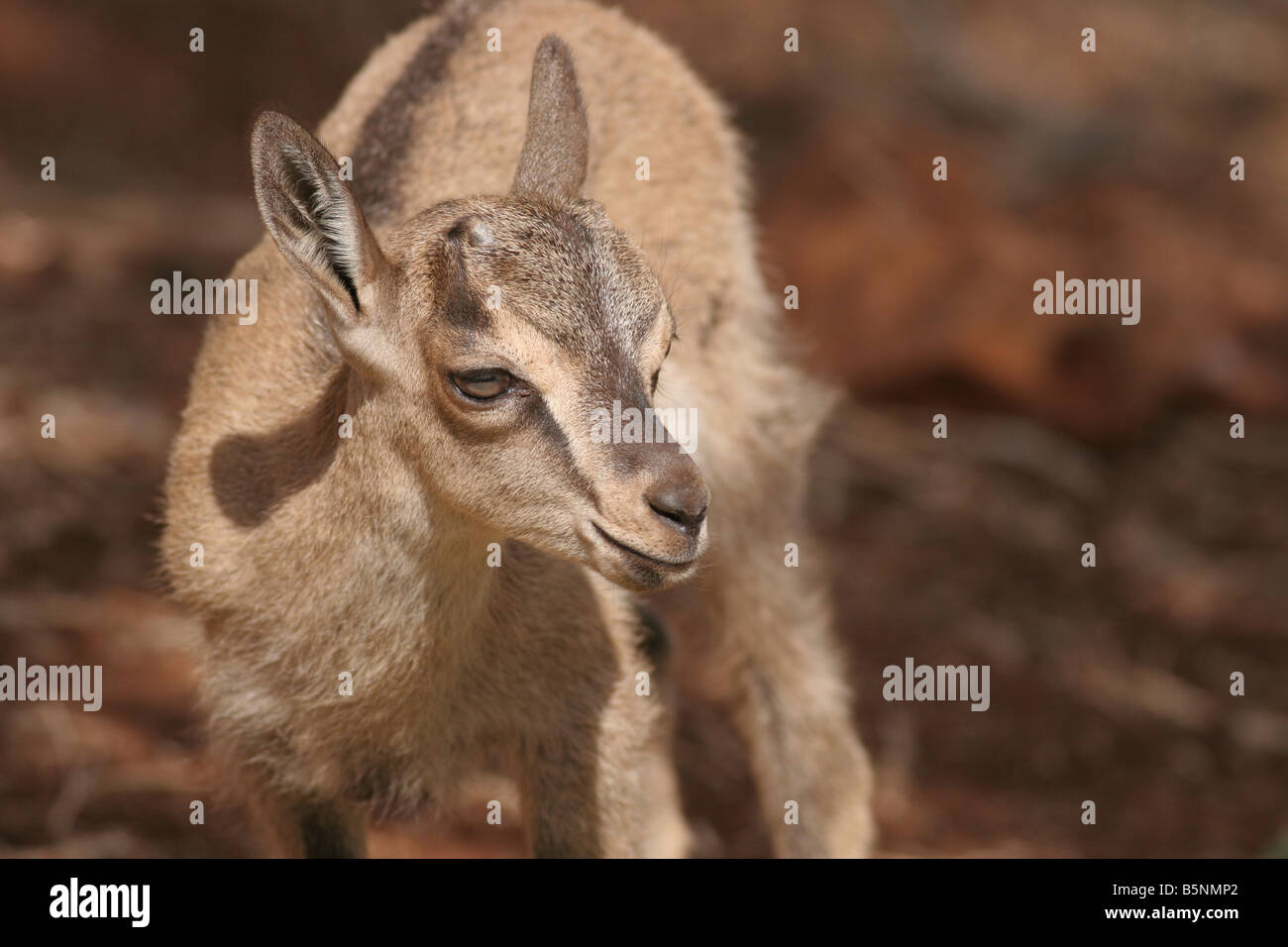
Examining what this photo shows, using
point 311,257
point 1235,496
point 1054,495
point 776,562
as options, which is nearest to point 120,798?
point 776,562

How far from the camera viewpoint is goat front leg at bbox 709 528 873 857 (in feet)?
24.4

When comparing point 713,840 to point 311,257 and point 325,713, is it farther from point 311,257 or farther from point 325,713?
point 311,257

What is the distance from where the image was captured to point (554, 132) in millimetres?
5527

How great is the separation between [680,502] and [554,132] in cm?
169

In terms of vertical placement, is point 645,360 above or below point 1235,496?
below

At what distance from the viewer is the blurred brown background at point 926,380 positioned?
27.9 feet

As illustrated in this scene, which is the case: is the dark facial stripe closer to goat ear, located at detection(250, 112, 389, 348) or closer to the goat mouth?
goat ear, located at detection(250, 112, 389, 348)

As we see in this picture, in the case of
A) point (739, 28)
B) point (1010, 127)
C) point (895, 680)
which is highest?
point (739, 28)

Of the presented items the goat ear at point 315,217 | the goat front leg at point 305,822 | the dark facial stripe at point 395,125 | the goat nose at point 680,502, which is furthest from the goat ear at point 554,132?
the goat front leg at point 305,822

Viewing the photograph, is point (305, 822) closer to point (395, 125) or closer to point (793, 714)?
point (793, 714)

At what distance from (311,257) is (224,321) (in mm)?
1608

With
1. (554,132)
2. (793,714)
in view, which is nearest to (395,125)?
(554,132)

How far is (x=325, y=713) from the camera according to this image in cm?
554

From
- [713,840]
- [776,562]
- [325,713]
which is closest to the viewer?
[325,713]
